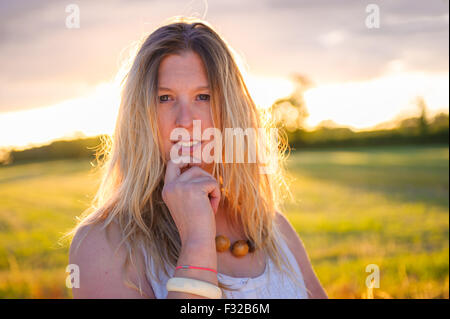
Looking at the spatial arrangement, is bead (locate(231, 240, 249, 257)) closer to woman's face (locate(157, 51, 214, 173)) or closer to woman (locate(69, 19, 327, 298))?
woman (locate(69, 19, 327, 298))

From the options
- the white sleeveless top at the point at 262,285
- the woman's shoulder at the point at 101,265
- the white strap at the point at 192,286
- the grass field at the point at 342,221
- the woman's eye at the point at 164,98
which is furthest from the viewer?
the grass field at the point at 342,221

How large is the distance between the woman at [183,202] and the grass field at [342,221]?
2.30 ft

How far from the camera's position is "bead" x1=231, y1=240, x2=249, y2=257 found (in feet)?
7.68

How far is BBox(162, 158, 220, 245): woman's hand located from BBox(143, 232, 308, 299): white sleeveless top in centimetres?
30

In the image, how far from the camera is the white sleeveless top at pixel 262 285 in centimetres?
204

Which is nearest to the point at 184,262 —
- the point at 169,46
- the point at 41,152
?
the point at 169,46

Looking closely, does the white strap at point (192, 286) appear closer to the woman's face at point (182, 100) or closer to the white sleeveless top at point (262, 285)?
the white sleeveless top at point (262, 285)

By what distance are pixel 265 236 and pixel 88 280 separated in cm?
118

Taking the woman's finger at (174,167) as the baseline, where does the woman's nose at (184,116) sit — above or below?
above

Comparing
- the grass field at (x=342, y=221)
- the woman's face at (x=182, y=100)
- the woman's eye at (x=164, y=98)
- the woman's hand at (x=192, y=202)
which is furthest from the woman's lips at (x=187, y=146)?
the grass field at (x=342, y=221)

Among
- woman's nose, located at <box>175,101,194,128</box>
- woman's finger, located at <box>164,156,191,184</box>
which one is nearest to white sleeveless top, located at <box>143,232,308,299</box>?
woman's finger, located at <box>164,156,191,184</box>

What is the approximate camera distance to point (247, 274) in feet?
7.56

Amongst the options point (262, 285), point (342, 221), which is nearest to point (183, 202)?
point (262, 285)
